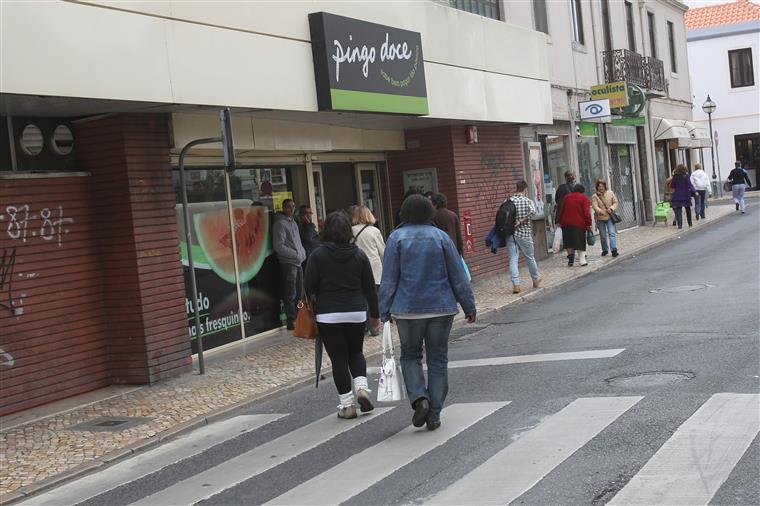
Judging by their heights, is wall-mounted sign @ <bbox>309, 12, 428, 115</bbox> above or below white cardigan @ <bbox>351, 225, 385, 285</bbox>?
above

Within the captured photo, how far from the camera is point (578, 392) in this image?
308 inches

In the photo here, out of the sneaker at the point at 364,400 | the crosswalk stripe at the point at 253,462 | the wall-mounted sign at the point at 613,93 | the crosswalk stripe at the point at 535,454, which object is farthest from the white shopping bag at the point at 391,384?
the wall-mounted sign at the point at 613,93

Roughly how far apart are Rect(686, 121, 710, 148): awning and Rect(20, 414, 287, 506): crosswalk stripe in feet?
95.6

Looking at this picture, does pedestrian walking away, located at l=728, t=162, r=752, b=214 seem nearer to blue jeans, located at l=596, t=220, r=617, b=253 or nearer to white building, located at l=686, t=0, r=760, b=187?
blue jeans, located at l=596, t=220, r=617, b=253

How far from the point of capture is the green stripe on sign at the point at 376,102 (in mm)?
12812

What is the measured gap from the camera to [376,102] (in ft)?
45.1

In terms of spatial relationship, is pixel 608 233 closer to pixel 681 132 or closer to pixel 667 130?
pixel 667 130

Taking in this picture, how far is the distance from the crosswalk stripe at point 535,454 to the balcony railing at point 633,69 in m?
21.0

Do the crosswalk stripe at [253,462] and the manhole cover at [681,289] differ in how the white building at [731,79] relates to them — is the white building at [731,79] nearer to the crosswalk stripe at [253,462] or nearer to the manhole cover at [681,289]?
the manhole cover at [681,289]

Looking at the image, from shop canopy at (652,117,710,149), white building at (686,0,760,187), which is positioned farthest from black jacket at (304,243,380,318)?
white building at (686,0,760,187)

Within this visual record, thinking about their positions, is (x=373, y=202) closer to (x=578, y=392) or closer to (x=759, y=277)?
(x=759, y=277)

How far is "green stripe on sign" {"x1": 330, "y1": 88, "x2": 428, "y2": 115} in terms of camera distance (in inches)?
504

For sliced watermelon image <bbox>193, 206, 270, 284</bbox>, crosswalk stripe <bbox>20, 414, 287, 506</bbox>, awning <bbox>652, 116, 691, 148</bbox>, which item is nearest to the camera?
crosswalk stripe <bbox>20, 414, 287, 506</bbox>

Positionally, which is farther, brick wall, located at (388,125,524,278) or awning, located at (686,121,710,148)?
awning, located at (686,121,710,148)
